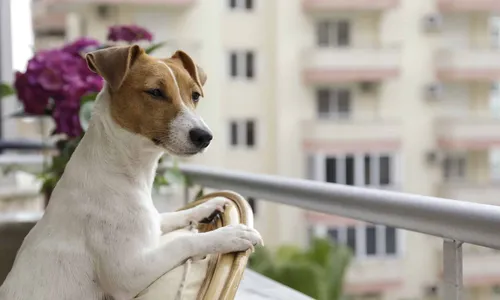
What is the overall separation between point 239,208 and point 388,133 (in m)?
6.11

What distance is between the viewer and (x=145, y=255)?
31.6 inches

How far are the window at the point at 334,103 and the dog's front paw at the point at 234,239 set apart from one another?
5983 mm

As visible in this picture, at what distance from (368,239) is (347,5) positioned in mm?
2693

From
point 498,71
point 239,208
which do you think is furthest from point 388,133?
point 239,208

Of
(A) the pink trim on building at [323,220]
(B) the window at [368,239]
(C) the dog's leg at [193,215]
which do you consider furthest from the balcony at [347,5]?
(C) the dog's leg at [193,215]

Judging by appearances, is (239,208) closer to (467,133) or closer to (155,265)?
(155,265)

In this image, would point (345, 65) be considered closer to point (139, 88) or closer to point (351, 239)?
Answer: point (351, 239)

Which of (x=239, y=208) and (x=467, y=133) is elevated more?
(x=239, y=208)

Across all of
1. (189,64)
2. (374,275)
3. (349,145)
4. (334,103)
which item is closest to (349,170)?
(349,145)

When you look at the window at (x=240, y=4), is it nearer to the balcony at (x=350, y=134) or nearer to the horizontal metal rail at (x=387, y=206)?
the balcony at (x=350, y=134)

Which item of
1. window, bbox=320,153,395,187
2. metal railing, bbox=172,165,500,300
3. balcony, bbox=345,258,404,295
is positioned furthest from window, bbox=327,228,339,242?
metal railing, bbox=172,165,500,300

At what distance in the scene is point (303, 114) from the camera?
6.86 meters

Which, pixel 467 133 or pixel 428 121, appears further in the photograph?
pixel 428 121

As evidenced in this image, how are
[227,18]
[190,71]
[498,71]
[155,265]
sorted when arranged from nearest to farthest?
1. [155,265]
2. [190,71]
3. [498,71]
4. [227,18]
